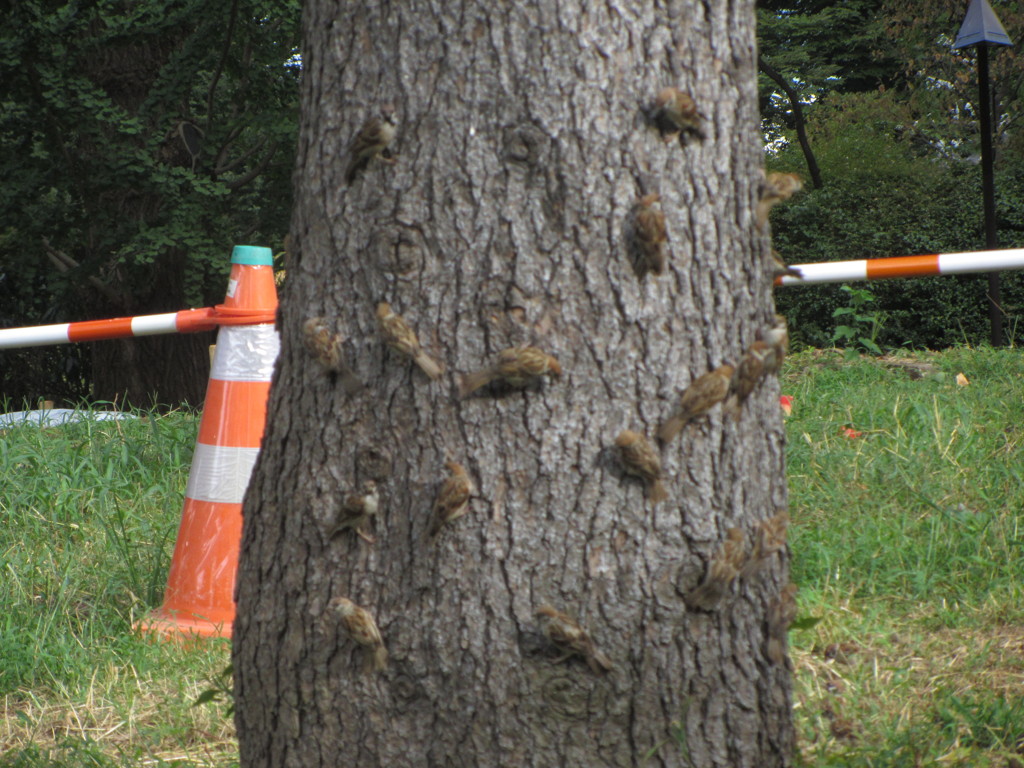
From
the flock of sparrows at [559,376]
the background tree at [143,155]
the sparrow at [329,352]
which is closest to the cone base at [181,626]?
the flock of sparrows at [559,376]

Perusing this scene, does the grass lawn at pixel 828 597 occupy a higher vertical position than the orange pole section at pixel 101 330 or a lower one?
lower

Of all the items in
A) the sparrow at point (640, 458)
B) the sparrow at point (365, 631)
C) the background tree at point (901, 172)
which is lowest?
the sparrow at point (365, 631)

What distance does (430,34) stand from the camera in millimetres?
1567

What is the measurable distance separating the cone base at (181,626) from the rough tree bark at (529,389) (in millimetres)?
1279

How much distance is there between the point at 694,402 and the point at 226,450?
1.89 metres

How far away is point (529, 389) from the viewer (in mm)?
1569

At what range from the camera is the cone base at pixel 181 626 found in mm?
2857

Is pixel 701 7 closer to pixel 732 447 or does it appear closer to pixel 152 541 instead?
pixel 732 447

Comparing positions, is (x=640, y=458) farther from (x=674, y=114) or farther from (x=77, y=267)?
(x=77, y=267)

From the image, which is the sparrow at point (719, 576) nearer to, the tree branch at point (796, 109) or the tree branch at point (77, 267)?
the tree branch at point (77, 267)

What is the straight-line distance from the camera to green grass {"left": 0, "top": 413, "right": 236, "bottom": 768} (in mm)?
2361

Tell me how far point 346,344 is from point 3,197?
5.92 meters

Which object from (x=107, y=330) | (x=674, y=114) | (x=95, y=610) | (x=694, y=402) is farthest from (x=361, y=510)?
(x=107, y=330)

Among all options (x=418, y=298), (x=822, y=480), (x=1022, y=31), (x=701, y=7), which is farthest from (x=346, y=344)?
(x=1022, y=31)
